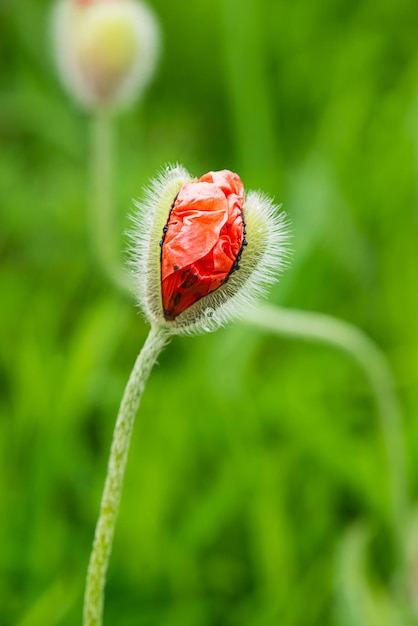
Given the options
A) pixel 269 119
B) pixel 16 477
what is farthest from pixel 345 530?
pixel 269 119

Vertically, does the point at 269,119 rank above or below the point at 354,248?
above

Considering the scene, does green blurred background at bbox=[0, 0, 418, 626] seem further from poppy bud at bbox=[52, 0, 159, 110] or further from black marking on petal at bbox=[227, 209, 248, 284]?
black marking on petal at bbox=[227, 209, 248, 284]

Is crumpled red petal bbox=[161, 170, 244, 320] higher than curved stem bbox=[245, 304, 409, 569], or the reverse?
curved stem bbox=[245, 304, 409, 569]

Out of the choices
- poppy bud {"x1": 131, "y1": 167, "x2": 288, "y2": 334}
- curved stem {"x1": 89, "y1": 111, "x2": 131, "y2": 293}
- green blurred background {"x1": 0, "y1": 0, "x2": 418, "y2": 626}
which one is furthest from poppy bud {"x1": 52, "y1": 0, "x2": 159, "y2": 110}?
poppy bud {"x1": 131, "y1": 167, "x2": 288, "y2": 334}

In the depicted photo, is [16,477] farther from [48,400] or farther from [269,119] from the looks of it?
[269,119]

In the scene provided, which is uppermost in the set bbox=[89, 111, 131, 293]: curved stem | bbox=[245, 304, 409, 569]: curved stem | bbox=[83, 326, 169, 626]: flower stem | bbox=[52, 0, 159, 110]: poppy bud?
bbox=[52, 0, 159, 110]: poppy bud

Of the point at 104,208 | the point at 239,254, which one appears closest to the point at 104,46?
the point at 104,208
